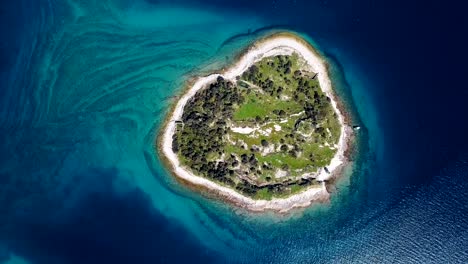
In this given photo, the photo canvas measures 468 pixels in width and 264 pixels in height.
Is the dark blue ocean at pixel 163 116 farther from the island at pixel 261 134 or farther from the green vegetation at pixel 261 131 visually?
the green vegetation at pixel 261 131

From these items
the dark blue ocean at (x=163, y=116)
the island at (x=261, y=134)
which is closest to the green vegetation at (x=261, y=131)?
the island at (x=261, y=134)

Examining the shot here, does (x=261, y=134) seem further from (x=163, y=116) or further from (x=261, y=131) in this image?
(x=163, y=116)

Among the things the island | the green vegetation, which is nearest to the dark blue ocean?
the island

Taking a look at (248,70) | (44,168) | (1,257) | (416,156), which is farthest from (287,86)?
(1,257)

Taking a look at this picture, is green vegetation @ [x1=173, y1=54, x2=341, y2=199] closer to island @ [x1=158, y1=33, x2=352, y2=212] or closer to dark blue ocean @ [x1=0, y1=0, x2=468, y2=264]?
island @ [x1=158, y1=33, x2=352, y2=212]

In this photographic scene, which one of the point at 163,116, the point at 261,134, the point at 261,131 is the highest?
the point at 163,116

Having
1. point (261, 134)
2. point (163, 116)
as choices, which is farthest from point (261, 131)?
point (163, 116)
